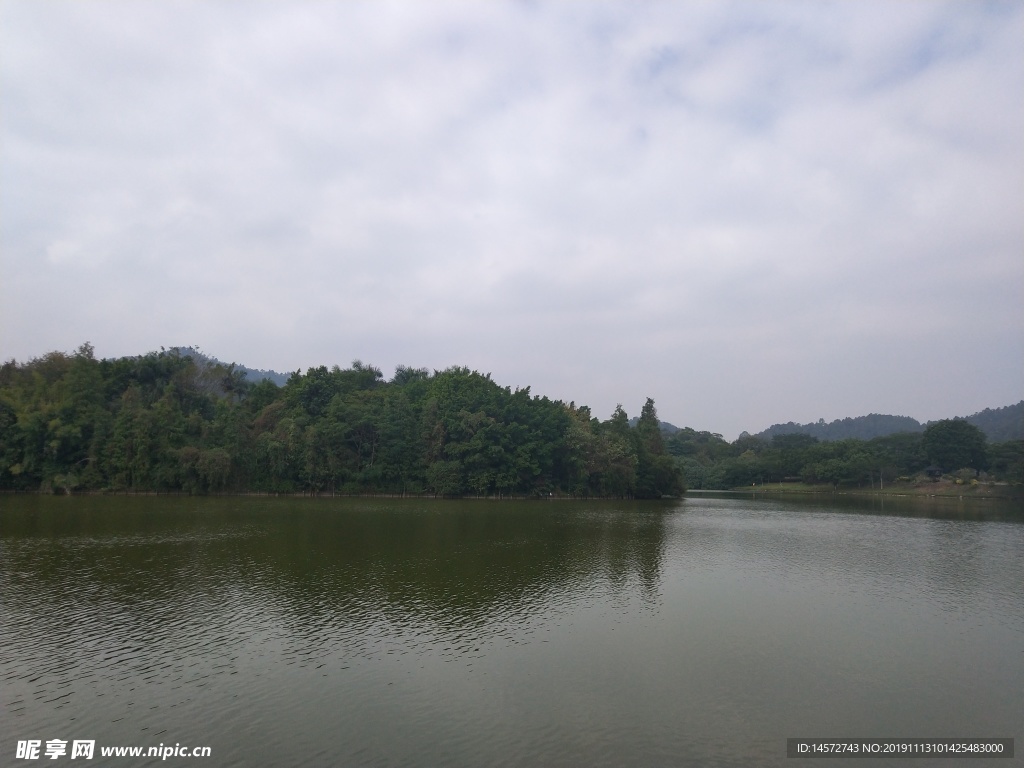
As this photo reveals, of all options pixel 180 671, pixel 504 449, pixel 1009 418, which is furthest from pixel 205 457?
pixel 1009 418

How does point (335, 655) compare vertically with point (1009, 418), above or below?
below

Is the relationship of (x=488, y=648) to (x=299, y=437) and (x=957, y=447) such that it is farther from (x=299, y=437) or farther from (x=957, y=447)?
(x=957, y=447)

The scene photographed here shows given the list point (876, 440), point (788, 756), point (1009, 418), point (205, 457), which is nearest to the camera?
point (788, 756)

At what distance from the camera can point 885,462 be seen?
10312cm

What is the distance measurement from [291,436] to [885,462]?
Answer: 98534mm

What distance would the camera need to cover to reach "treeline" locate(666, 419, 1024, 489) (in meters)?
95.9

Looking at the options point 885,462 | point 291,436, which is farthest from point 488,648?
point 885,462

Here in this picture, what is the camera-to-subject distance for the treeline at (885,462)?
95.9 meters

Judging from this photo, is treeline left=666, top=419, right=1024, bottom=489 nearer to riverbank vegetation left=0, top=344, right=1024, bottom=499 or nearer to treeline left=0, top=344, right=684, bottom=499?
riverbank vegetation left=0, top=344, right=1024, bottom=499

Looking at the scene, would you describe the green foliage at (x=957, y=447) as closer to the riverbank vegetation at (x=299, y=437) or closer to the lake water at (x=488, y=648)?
the riverbank vegetation at (x=299, y=437)

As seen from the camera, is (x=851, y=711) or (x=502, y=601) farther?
(x=502, y=601)

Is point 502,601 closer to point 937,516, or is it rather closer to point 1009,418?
point 937,516

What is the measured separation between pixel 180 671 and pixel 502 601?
10.4 m

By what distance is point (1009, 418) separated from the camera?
200 m
